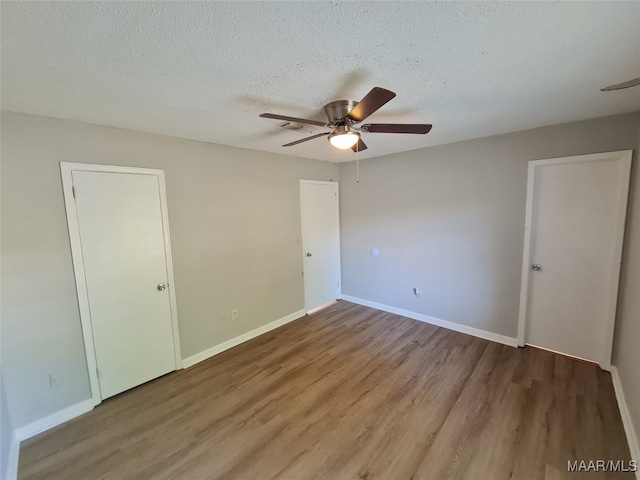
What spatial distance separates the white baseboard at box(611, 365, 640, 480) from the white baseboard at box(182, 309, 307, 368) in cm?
333

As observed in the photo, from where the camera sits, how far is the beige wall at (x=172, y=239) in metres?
1.95

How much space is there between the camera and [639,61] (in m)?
1.44

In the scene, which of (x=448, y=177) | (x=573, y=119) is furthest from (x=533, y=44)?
(x=448, y=177)

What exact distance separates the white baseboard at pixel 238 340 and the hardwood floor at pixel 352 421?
0.35 feet

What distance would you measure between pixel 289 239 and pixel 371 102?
8.56 feet

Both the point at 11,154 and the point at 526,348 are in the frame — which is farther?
the point at 526,348

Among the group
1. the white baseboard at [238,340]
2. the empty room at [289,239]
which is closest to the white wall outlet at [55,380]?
the empty room at [289,239]

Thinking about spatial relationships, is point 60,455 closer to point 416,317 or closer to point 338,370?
point 338,370

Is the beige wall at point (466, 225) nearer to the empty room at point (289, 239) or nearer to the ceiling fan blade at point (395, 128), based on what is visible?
the empty room at point (289, 239)

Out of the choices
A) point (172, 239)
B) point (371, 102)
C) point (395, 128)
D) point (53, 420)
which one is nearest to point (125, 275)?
point (172, 239)

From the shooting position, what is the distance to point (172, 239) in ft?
8.96

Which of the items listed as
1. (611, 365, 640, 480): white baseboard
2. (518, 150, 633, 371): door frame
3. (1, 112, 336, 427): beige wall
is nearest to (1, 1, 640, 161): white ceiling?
(1, 112, 336, 427): beige wall

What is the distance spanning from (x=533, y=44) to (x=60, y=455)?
3841 millimetres

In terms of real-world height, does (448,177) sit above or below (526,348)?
above
